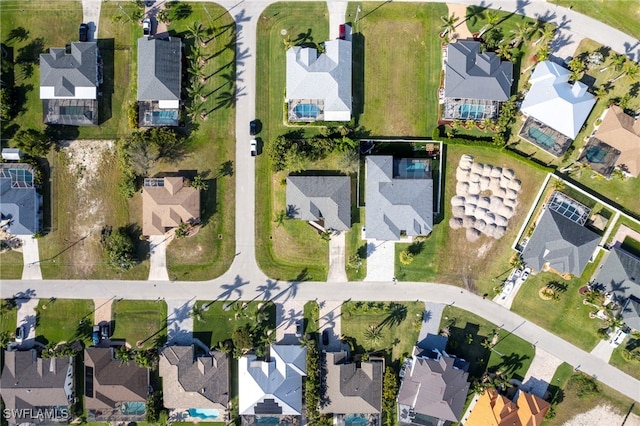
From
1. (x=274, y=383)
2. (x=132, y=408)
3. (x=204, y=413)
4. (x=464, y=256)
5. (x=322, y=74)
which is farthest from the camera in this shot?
(x=204, y=413)

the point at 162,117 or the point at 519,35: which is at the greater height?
the point at 519,35

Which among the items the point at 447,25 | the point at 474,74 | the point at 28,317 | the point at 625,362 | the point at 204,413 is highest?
the point at 447,25

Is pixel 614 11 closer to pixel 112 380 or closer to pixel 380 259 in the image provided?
pixel 380 259

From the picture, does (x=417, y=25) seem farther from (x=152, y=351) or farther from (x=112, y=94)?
(x=152, y=351)

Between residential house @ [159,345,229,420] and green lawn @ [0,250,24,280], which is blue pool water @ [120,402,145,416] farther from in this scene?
green lawn @ [0,250,24,280]

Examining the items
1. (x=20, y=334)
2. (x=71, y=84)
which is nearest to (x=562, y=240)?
(x=71, y=84)

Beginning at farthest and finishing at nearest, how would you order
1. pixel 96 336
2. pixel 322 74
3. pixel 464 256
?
pixel 464 256, pixel 96 336, pixel 322 74

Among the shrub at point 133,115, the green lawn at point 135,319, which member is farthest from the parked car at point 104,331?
the shrub at point 133,115

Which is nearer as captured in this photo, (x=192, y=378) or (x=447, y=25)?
(x=447, y=25)

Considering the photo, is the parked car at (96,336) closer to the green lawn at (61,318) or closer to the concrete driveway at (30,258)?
the green lawn at (61,318)
